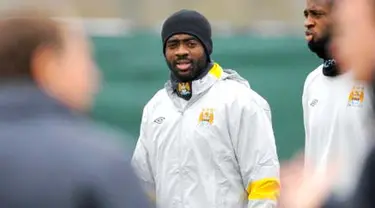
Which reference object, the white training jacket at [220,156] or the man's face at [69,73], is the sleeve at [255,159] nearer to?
the white training jacket at [220,156]

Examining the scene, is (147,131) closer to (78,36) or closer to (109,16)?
(78,36)

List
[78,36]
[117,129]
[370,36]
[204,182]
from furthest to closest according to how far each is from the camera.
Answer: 1. [117,129]
2. [204,182]
3. [78,36]
4. [370,36]

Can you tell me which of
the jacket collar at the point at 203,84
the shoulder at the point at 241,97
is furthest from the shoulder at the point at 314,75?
the jacket collar at the point at 203,84

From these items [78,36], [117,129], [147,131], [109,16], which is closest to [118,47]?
[117,129]

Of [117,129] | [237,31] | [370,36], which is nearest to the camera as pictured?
[370,36]

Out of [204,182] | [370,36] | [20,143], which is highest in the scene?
[370,36]

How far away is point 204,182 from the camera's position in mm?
5980

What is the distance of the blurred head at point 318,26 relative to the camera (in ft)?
18.9

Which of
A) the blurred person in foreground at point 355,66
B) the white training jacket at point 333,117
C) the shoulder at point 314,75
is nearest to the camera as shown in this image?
the blurred person in foreground at point 355,66

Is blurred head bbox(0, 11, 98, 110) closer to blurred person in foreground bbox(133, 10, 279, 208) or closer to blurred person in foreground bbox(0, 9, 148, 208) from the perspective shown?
blurred person in foreground bbox(0, 9, 148, 208)

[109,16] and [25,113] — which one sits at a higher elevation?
[109,16]

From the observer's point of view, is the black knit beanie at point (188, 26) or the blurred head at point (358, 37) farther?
the black knit beanie at point (188, 26)

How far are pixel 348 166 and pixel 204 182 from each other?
3302 mm

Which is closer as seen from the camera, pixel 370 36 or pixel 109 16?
pixel 370 36
